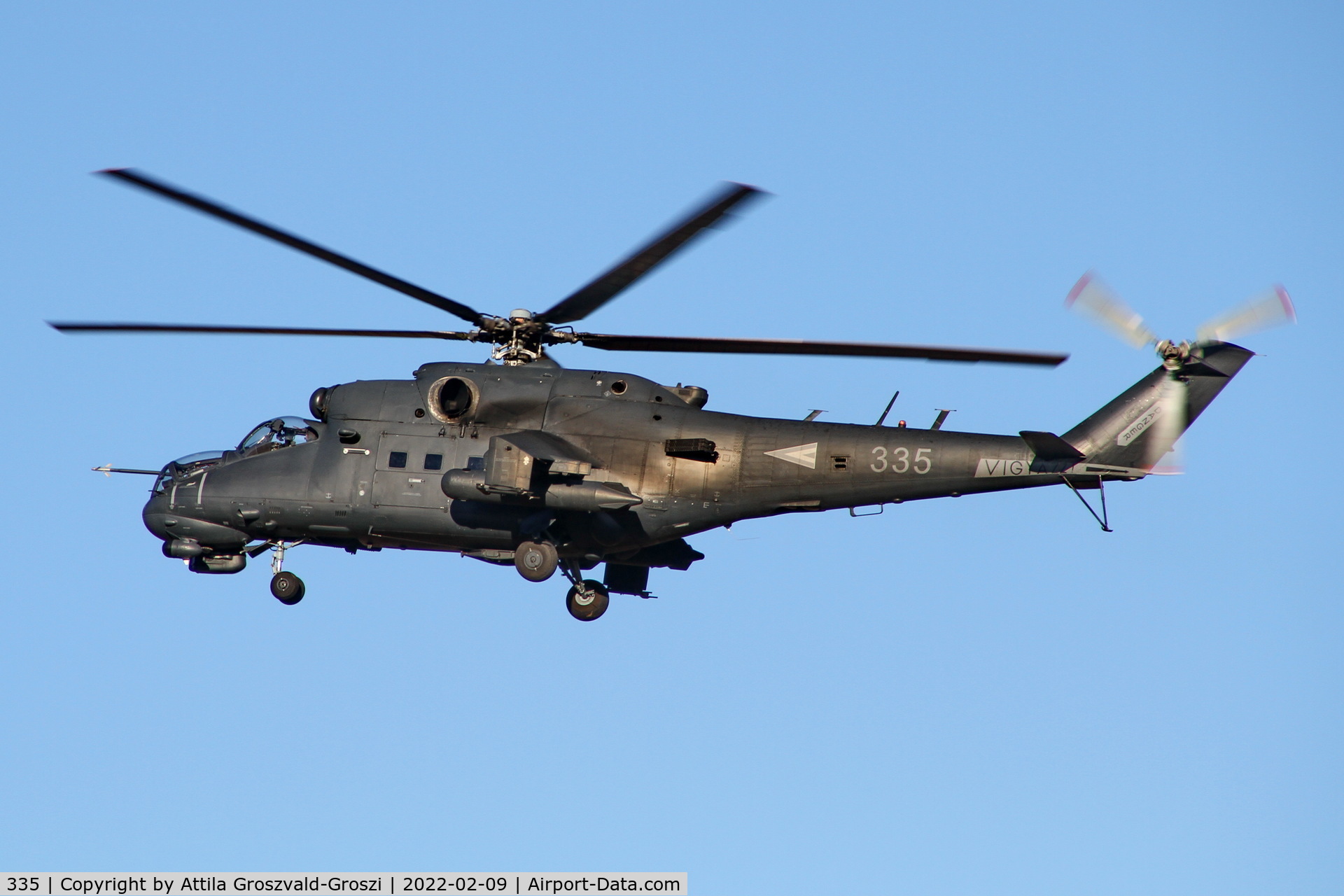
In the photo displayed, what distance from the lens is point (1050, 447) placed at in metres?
26.5

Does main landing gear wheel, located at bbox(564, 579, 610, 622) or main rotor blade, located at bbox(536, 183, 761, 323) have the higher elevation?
main rotor blade, located at bbox(536, 183, 761, 323)

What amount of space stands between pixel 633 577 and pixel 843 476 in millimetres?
5141

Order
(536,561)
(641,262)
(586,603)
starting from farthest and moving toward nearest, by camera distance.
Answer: (586,603) < (536,561) < (641,262)

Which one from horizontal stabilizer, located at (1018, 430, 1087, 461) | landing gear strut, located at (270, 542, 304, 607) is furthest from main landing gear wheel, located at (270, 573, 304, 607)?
horizontal stabilizer, located at (1018, 430, 1087, 461)

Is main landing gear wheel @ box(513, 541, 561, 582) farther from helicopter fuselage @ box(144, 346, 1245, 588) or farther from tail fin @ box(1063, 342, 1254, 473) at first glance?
tail fin @ box(1063, 342, 1254, 473)

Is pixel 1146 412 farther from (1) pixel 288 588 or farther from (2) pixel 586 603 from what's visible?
(1) pixel 288 588

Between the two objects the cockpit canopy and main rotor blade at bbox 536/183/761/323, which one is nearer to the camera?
main rotor blade at bbox 536/183/761/323

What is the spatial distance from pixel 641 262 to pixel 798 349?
308 cm

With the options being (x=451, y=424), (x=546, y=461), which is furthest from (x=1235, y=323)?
(x=451, y=424)

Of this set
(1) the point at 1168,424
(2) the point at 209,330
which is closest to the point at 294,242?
(2) the point at 209,330

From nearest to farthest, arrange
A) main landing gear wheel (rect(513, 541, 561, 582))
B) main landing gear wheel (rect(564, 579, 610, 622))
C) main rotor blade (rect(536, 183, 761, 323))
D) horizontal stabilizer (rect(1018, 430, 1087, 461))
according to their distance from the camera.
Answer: main rotor blade (rect(536, 183, 761, 323)) < horizontal stabilizer (rect(1018, 430, 1087, 461)) < main landing gear wheel (rect(513, 541, 561, 582)) < main landing gear wheel (rect(564, 579, 610, 622))

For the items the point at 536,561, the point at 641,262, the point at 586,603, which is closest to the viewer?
the point at 641,262

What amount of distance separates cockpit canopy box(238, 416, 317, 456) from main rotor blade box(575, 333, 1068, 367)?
635 centimetres

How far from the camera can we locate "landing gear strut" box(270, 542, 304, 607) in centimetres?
3028
